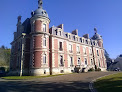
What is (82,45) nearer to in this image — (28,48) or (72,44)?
(72,44)

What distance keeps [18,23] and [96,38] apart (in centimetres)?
2971

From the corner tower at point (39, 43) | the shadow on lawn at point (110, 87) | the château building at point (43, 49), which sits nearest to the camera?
the shadow on lawn at point (110, 87)

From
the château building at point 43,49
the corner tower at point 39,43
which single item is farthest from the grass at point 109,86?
the château building at point 43,49

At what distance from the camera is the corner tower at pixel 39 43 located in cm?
2265

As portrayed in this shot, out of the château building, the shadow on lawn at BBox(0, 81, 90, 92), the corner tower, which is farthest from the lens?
the château building

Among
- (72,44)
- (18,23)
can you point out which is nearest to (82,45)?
(72,44)

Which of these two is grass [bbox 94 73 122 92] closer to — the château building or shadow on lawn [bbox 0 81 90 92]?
shadow on lawn [bbox 0 81 90 92]

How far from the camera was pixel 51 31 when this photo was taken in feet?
89.4

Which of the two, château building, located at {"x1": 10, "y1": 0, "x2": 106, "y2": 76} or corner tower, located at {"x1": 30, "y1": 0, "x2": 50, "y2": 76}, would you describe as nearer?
corner tower, located at {"x1": 30, "y1": 0, "x2": 50, "y2": 76}

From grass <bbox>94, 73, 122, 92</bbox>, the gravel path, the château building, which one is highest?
the château building

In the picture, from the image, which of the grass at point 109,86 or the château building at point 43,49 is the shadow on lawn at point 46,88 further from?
the château building at point 43,49

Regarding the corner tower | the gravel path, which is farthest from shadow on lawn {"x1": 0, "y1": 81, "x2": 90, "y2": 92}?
the corner tower

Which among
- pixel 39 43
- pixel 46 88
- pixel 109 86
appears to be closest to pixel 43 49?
pixel 39 43

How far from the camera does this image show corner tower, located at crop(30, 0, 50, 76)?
74.3ft
